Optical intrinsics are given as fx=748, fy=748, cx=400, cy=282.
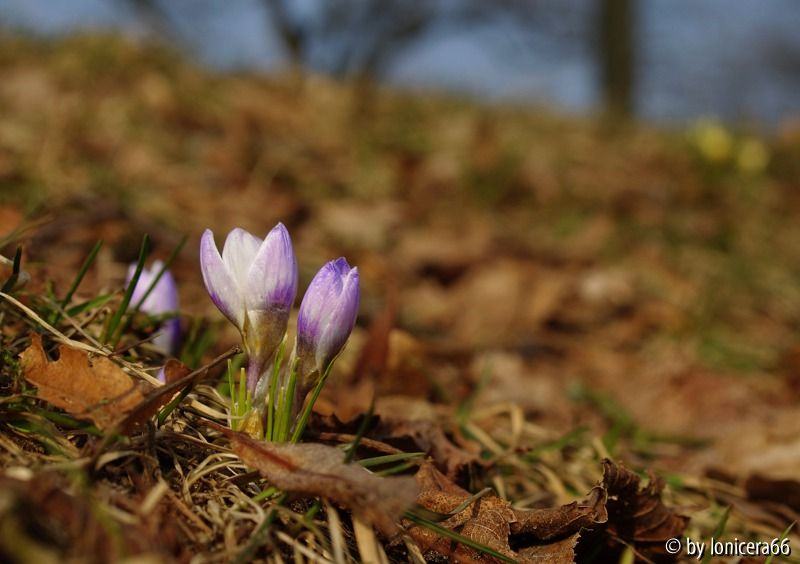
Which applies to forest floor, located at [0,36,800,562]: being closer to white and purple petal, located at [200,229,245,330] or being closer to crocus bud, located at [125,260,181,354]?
crocus bud, located at [125,260,181,354]

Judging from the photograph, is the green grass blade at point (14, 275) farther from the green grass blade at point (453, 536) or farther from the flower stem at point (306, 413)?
the green grass blade at point (453, 536)

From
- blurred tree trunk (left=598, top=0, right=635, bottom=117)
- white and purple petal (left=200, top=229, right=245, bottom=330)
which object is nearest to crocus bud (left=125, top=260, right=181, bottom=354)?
white and purple petal (left=200, top=229, right=245, bottom=330)

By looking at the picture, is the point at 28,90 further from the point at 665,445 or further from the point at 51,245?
the point at 665,445

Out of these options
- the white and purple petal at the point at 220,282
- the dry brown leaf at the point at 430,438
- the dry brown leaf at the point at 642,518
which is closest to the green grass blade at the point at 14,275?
the white and purple petal at the point at 220,282

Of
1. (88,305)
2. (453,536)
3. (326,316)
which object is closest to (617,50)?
→ (88,305)

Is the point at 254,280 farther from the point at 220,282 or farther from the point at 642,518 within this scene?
the point at 642,518

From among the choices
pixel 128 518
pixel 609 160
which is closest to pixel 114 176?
pixel 128 518
